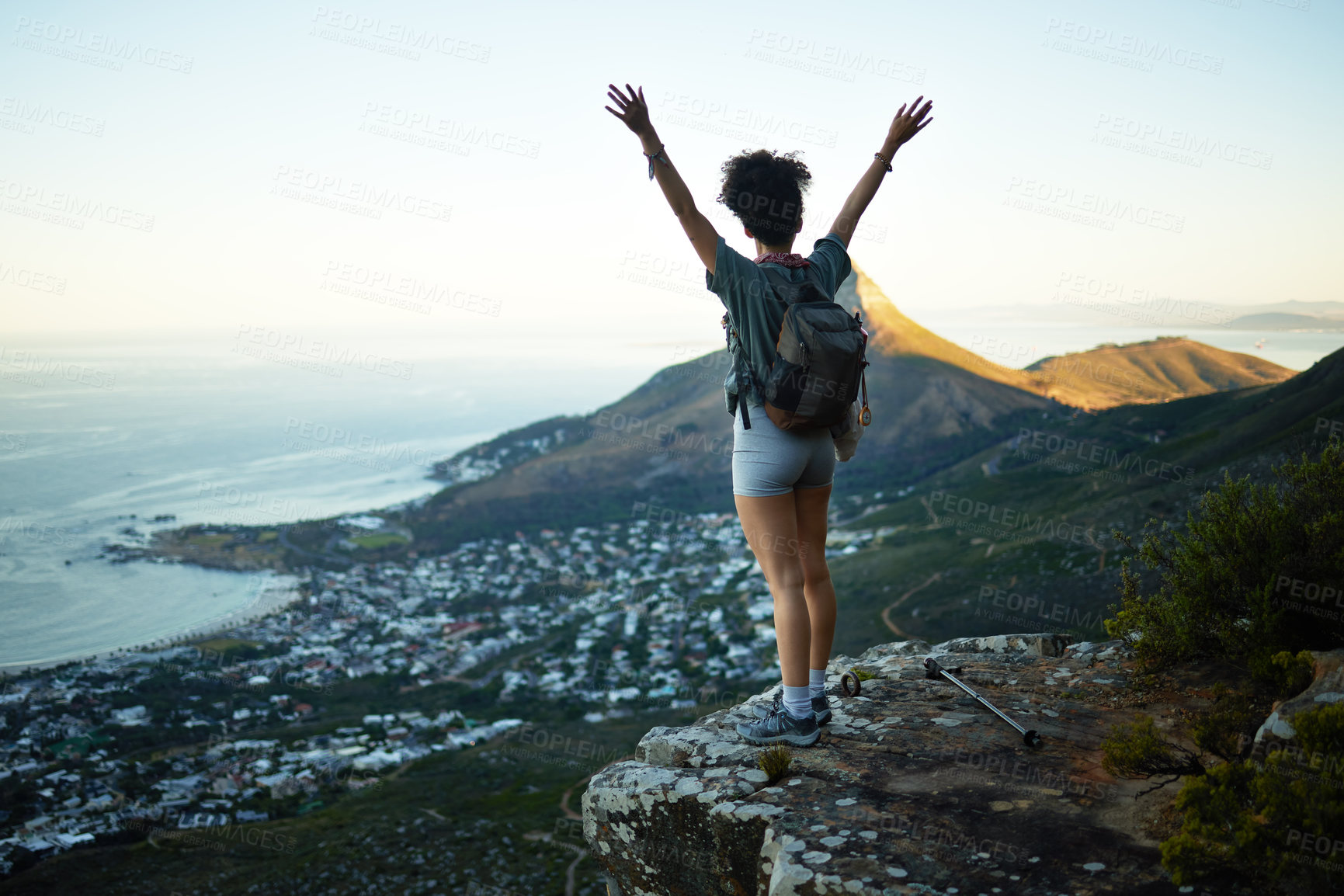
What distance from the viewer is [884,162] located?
12.6 feet

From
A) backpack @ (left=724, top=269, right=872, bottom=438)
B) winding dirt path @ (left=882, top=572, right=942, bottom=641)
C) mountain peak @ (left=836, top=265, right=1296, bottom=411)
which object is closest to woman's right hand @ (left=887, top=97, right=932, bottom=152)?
backpack @ (left=724, top=269, right=872, bottom=438)

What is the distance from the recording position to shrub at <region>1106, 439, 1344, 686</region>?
151 inches

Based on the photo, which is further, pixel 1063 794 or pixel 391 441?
pixel 391 441

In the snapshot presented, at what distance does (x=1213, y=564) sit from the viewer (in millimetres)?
4262

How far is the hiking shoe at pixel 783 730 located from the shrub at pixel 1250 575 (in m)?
2.24

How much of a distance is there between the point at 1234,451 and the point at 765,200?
109 feet

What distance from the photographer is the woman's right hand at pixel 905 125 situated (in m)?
3.80

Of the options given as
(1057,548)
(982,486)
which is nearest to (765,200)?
(1057,548)

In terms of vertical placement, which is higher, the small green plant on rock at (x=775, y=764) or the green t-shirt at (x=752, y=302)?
the green t-shirt at (x=752, y=302)

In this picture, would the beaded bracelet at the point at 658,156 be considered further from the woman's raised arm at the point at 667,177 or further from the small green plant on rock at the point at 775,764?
the small green plant on rock at the point at 775,764

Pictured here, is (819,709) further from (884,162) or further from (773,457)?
(884,162)

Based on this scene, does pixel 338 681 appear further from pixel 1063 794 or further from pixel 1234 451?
pixel 1234 451

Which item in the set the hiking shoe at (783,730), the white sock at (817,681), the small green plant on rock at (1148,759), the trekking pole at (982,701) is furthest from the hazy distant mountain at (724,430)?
the small green plant on rock at (1148,759)

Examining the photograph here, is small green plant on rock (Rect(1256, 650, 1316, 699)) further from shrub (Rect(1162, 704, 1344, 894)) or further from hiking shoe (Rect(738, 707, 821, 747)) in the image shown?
hiking shoe (Rect(738, 707, 821, 747))
